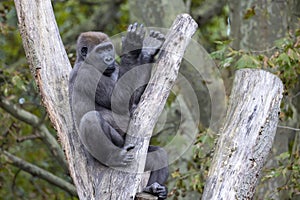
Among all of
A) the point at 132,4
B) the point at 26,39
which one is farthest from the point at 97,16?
the point at 26,39

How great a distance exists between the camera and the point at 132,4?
8570 mm

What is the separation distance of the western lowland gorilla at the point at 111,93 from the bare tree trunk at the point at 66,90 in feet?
0.27

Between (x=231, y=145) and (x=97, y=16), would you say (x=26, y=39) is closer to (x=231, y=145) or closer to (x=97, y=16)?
(x=231, y=145)

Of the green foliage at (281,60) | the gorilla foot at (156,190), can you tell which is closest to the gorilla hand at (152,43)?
the gorilla foot at (156,190)

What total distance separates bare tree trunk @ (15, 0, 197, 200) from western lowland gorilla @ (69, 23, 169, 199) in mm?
83

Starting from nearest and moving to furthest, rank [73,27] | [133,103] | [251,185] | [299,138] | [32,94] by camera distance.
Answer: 1. [251,185]
2. [133,103]
3. [299,138]
4. [32,94]
5. [73,27]

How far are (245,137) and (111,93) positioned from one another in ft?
3.69

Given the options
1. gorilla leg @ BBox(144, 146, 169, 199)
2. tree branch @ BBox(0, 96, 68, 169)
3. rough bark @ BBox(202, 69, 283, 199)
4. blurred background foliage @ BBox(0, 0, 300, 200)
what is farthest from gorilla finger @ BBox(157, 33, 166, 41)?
tree branch @ BBox(0, 96, 68, 169)

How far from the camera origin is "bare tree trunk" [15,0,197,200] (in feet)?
13.4

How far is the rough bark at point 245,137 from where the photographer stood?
410cm

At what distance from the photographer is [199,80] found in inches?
321

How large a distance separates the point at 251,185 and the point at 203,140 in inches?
71.6

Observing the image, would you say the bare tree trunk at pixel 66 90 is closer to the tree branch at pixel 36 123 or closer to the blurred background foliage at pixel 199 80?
the blurred background foliage at pixel 199 80

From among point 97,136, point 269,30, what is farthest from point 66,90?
point 269,30
